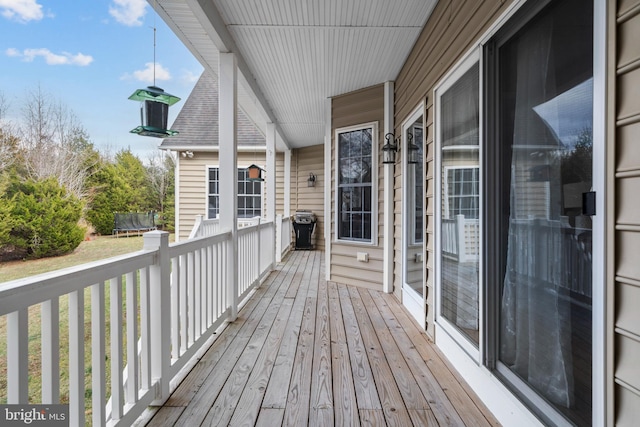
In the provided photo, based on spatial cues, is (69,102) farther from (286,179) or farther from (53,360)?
(53,360)

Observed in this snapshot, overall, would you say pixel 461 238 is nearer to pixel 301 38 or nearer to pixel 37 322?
pixel 301 38

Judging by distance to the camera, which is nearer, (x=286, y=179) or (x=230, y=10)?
(x=230, y=10)

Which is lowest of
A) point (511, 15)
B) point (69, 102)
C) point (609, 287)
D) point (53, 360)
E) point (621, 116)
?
point (53, 360)

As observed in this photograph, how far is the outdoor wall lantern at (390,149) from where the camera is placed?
12.7ft

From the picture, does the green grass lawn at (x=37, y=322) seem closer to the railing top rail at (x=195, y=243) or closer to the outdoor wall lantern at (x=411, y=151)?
the railing top rail at (x=195, y=243)

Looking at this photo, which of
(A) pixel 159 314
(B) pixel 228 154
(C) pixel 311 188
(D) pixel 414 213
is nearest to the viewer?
(A) pixel 159 314

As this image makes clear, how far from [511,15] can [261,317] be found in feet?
9.89

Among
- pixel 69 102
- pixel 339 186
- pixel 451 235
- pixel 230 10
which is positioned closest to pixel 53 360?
pixel 451 235

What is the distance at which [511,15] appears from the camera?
1.57m

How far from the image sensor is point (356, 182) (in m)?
4.66

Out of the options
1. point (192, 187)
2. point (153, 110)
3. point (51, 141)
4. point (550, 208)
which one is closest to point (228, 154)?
point (153, 110)

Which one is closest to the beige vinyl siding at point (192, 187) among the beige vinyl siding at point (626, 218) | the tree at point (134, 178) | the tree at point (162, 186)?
the tree at point (134, 178)

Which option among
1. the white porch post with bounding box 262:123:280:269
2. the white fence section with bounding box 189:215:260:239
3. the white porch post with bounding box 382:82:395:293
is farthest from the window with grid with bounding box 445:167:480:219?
the white porch post with bounding box 262:123:280:269

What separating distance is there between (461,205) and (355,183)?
2.51 meters
